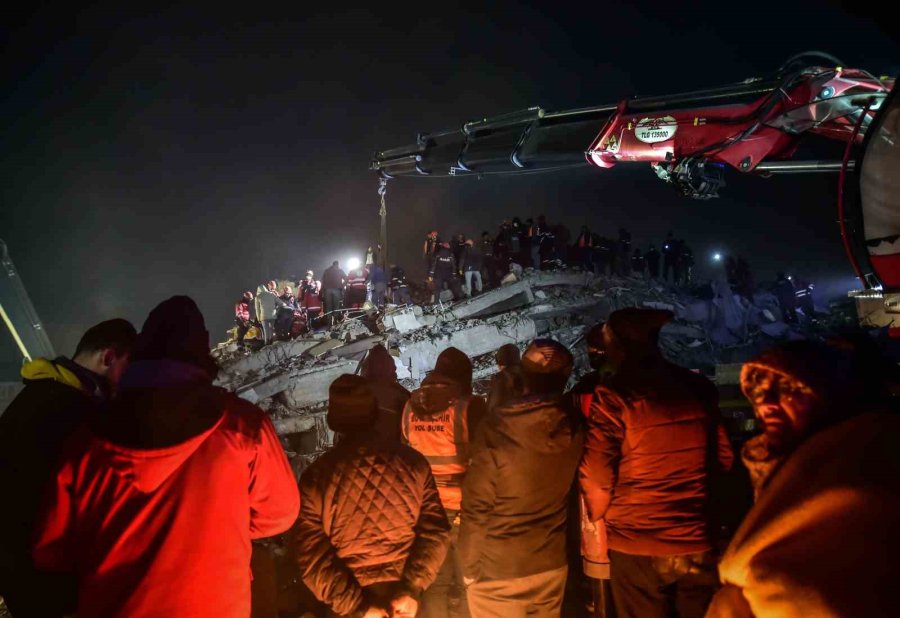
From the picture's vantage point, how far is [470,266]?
16.5 m

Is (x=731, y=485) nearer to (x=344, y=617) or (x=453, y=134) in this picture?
(x=344, y=617)

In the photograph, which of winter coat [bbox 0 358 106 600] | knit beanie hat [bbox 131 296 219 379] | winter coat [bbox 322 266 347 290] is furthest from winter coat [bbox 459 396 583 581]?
winter coat [bbox 322 266 347 290]

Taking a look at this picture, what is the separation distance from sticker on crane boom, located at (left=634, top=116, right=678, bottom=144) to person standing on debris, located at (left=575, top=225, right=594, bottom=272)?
39.1ft

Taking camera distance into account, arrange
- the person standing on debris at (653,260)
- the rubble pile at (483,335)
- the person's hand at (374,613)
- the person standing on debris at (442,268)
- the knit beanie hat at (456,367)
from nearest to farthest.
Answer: the person's hand at (374,613)
the knit beanie hat at (456,367)
the rubble pile at (483,335)
the person standing on debris at (442,268)
the person standing on debris at (653,260)

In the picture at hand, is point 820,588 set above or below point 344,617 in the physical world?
above

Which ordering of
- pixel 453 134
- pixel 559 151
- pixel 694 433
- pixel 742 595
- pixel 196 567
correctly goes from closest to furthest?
pixel 742 595
pixel 196 567
pixel 694 433
pixel 559 151
pixel 453 134

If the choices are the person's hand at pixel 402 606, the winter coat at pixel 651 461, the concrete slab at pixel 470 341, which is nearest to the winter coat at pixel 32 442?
the person's hand at pixel 402 606

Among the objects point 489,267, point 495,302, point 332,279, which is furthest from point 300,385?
point 489,267

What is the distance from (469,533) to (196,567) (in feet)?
5.51

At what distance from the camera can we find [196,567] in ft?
6.19

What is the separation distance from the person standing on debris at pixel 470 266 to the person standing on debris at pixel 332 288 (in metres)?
4.44

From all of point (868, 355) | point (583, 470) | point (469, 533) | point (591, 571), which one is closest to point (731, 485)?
point (591, 571)

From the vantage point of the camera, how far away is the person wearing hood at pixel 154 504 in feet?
5.80

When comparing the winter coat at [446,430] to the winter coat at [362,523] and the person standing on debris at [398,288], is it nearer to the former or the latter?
the winter coat at [362,523]
